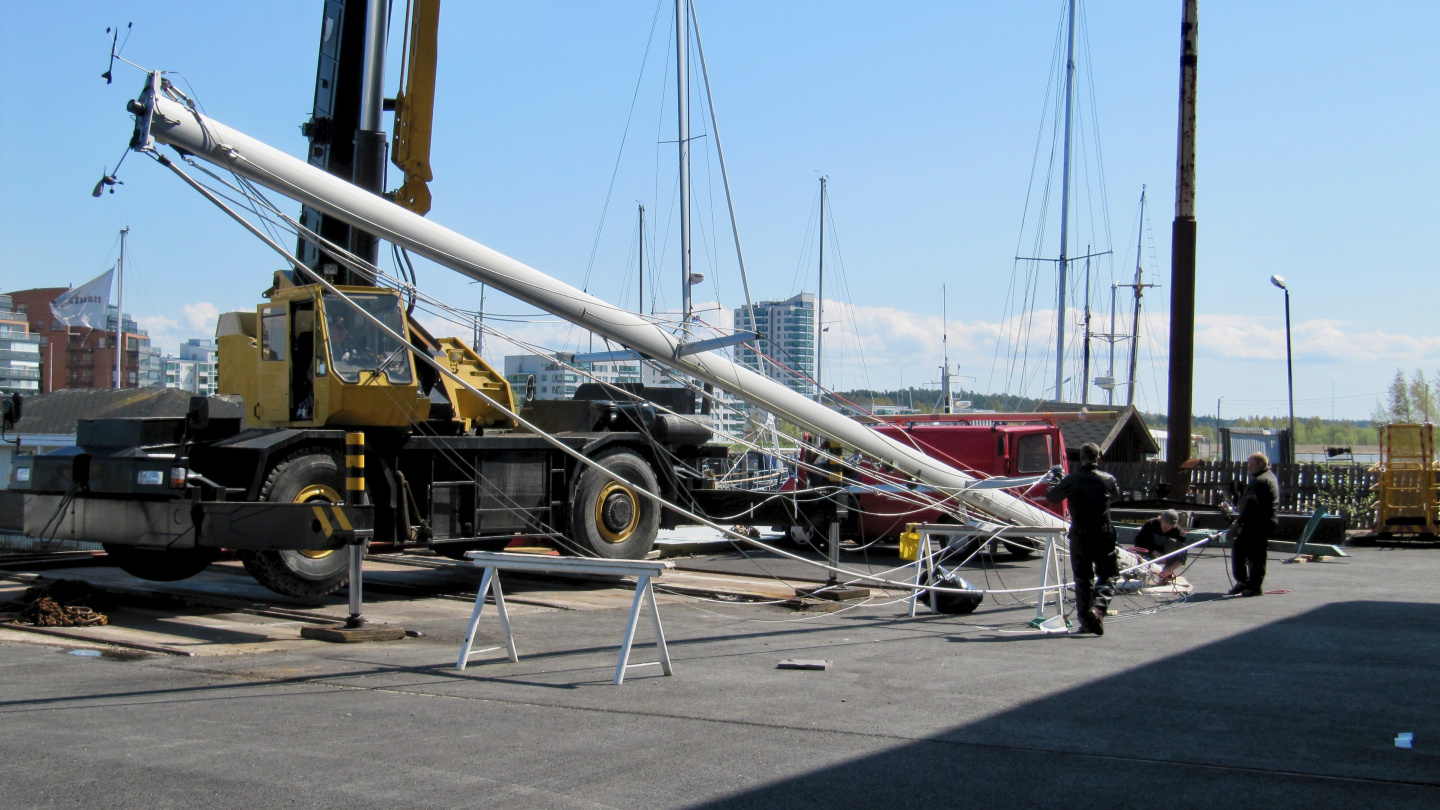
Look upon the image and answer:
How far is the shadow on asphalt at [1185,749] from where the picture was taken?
4.44m

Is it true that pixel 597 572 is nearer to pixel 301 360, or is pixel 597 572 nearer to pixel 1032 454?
pixel 301 360

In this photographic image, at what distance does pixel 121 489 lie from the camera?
9258 mm

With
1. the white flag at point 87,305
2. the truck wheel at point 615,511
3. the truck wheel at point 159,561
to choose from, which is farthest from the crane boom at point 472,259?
the white flag at point 87,305

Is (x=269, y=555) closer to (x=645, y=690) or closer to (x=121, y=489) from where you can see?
(x=121, y=489)

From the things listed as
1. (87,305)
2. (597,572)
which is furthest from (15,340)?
(597,572)

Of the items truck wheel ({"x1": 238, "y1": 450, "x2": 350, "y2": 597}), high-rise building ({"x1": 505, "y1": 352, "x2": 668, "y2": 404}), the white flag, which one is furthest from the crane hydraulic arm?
the white flag

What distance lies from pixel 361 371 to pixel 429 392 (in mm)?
1174

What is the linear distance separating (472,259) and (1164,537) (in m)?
8.69

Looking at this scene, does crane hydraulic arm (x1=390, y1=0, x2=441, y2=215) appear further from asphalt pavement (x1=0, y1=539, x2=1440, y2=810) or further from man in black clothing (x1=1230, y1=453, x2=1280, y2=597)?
man in black clothing (x1=1230, y1=453, x2=1280, y2=597)

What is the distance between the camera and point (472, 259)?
754 centimetres

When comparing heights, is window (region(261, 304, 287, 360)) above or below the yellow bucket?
above

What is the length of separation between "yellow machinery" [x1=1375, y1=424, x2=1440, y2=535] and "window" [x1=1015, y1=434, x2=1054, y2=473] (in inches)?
303

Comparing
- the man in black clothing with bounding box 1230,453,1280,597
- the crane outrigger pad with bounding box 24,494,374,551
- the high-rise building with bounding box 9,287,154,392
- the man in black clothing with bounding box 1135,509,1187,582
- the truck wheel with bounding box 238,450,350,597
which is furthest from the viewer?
the high-rise building with bounding box 9,287,154,392

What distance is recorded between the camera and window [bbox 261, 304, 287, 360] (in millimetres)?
10648
